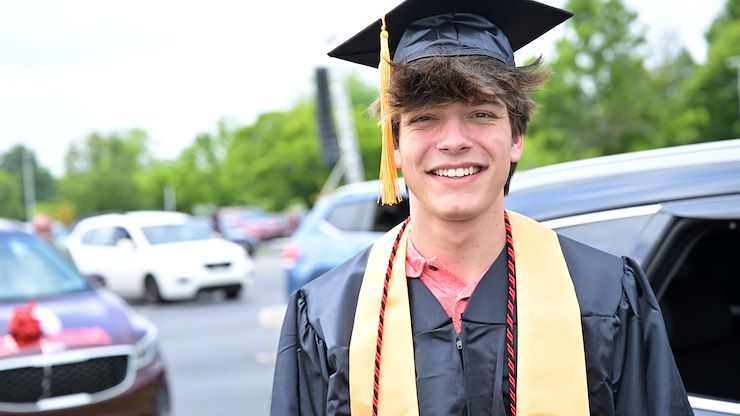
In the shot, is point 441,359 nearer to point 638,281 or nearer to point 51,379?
point 638,281

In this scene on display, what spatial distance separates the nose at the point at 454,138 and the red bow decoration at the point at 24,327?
3.79 m

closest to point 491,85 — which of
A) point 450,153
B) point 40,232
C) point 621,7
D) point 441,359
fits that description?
point 450,153

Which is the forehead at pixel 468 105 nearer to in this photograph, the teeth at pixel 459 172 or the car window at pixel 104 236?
the teeth at pixel 459 172

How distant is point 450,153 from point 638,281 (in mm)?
515

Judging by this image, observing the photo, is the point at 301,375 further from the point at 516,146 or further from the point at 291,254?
the point at 291,254

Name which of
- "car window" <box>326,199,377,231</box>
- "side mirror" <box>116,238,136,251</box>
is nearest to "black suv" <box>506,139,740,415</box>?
"car window" <box>326,199,377,231</box>

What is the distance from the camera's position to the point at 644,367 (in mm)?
1771

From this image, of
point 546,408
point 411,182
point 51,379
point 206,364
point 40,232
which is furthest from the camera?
point 40,232

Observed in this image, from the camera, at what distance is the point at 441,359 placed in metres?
1.80

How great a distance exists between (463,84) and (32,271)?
4764mm

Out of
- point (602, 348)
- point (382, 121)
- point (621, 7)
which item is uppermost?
point (621, 7)

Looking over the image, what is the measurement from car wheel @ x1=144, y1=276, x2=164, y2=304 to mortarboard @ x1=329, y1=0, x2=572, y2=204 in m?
13.4

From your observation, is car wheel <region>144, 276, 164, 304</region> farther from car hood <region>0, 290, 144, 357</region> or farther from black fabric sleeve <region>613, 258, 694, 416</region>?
black fabric sleeve <region>613, 258, 694, 416</region>

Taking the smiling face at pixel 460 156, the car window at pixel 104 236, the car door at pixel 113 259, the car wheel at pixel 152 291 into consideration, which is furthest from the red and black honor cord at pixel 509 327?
the car window at pixel 104 236
